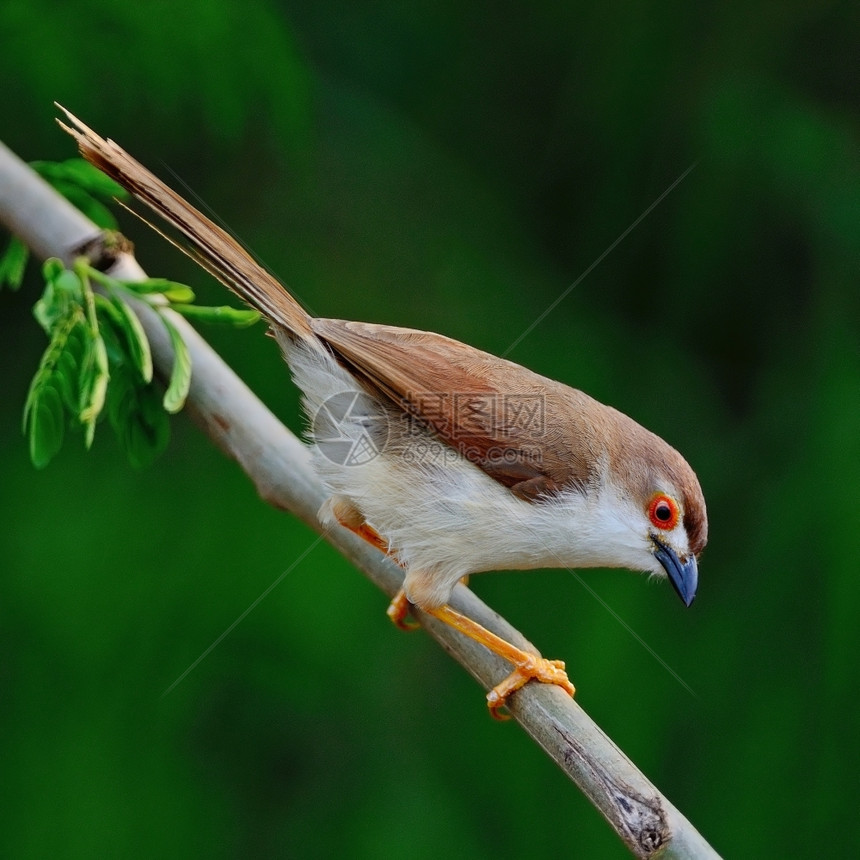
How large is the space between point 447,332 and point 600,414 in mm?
964

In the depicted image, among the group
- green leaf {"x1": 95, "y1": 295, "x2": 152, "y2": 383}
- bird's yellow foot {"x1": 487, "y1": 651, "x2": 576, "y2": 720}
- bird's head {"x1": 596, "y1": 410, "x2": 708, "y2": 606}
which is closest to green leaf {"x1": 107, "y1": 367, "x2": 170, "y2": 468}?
green leaf {"x1": 95, "y1": 295, "x2": 152, "y2": 383}

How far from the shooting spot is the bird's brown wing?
2.29m

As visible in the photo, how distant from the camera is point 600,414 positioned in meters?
2.42

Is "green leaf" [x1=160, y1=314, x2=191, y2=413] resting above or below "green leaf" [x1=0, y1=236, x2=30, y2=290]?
above

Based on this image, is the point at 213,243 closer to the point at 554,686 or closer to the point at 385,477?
the point at 385,477

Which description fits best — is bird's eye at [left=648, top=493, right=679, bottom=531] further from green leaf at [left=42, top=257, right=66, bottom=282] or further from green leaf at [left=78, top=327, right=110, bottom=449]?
green leaf at [left=42, top=257, right=66, bottom=282]

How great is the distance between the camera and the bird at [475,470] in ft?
7.36

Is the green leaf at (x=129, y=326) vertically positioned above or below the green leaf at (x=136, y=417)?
above

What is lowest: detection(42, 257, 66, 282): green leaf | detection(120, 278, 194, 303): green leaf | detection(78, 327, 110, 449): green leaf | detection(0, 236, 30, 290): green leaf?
detection(0, 236, 30, 290): green leaf

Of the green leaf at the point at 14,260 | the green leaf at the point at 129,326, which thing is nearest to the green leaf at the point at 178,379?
the green leaf at the point at 129,326

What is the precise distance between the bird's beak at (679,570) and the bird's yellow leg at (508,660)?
0.35 meters

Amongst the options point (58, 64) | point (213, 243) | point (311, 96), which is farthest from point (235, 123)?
point (213, 243)

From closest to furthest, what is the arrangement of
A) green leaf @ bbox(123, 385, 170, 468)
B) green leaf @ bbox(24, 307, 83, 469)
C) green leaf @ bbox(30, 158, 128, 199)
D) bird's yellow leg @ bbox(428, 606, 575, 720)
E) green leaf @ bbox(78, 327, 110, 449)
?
green leaf @ bbox(78, 327, 110, 449), green leaf @ bbox(24, 307, 83, 469), green leaf @ bbox(123, 385, 170, 468), bird's yellow leg @ bbox(428, 606, 575, 720), green leaf @ bbox(30, 158, 128, 199)

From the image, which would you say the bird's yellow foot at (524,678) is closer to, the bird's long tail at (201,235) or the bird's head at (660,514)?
the bird's head at (660,514)
